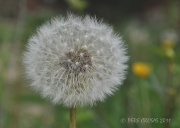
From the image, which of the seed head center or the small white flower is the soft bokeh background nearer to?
the small white flower

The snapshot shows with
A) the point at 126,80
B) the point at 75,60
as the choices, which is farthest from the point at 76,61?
the point at 126,80

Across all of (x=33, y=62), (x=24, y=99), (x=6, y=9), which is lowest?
(x=33, y=62)

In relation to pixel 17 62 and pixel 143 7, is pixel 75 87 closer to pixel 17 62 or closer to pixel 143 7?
pixel 17 62

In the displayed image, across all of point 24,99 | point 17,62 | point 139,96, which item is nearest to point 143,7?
point 17,62

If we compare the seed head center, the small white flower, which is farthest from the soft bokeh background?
the seed head center

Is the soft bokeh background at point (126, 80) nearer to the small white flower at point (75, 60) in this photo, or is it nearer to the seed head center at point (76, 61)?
the small white flower at point (75, 60)
